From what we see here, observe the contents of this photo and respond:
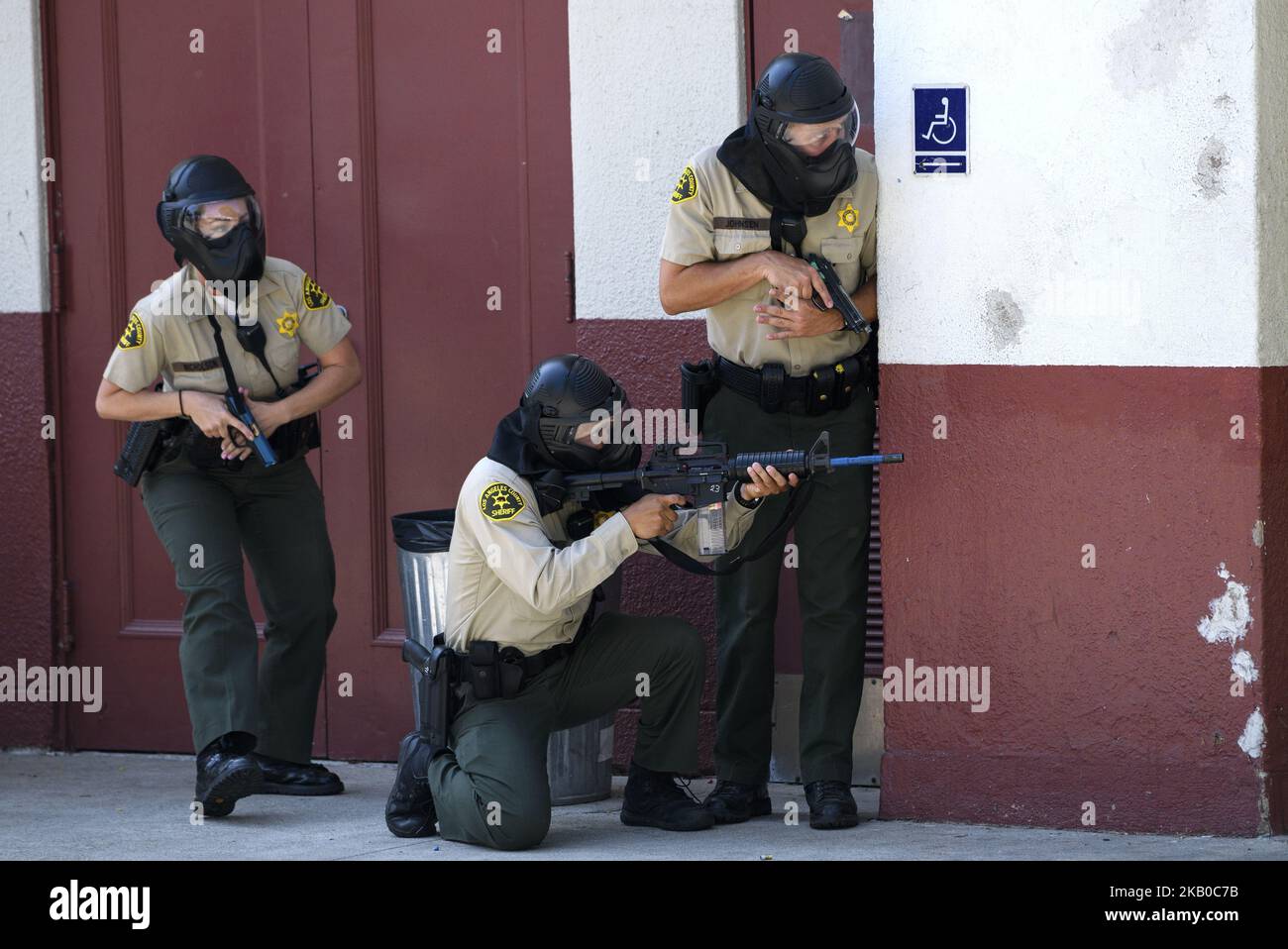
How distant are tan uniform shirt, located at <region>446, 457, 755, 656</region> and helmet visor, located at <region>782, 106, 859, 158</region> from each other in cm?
99

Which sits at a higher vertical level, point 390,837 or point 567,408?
point 567,408

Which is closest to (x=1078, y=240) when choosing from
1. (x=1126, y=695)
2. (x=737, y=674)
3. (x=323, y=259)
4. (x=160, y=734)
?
(x=1126, y=695)

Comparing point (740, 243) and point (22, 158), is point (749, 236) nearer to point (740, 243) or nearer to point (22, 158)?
point (740, 243)

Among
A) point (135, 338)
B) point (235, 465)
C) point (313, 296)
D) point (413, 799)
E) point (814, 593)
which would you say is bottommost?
point (413, 799)

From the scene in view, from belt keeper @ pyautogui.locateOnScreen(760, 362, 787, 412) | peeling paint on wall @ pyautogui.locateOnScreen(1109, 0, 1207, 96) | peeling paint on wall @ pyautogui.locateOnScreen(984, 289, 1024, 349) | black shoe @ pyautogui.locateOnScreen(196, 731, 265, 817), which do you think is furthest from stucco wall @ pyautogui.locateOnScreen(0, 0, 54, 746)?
Result: peeling paint on wall @ pyautogui.locateOnScreen(1109, 0, 1207, 96)

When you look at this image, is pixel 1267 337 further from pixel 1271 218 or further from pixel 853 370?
pixel 853 370

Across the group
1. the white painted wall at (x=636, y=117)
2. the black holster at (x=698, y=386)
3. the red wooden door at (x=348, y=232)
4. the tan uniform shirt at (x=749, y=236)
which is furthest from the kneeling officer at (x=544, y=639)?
the red wooden door at (x=348, y=232)

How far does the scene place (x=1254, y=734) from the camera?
4.75 meters

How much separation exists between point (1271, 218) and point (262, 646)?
3.65m

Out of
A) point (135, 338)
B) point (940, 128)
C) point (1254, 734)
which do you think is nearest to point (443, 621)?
point (135, 338)

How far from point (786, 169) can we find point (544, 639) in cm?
146

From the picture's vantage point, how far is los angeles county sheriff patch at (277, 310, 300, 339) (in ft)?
18.4

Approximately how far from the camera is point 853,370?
5.10 metres

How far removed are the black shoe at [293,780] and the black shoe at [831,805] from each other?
1586mm
